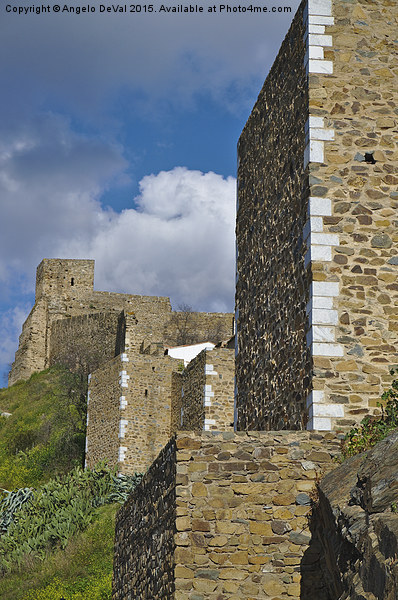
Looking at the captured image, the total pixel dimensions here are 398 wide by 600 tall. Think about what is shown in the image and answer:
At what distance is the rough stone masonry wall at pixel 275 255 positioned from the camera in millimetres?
10188

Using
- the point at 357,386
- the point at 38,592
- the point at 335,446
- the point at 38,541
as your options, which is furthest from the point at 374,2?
the point at 38,541

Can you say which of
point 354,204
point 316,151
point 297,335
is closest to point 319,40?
point 316,151

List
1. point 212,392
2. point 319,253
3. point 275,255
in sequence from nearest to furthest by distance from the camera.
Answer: point 319,253, point 275,255, point 212,392

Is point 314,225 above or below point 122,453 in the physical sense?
above

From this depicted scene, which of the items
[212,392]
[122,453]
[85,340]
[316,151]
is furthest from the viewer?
[85,340]

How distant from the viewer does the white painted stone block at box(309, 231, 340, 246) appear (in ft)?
32.5

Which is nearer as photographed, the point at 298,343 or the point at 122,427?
the point at 298,343

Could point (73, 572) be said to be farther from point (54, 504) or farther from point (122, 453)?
point (122, 453)

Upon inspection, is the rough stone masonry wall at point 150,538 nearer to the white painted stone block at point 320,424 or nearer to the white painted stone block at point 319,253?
the white painted stone block at point 320,424

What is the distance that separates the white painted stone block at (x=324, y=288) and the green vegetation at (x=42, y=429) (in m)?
23.3

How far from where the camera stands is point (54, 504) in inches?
940

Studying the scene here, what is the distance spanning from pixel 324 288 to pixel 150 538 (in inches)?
135

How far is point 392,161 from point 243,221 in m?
3.09

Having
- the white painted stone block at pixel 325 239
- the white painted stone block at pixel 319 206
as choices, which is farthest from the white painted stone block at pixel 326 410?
the white painted stone block at pixel 319 206
